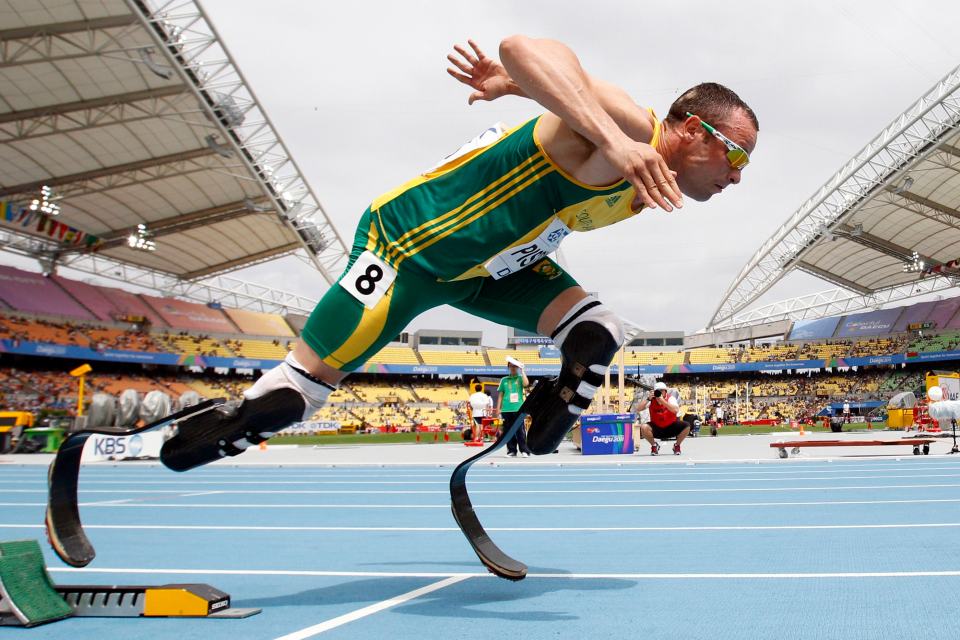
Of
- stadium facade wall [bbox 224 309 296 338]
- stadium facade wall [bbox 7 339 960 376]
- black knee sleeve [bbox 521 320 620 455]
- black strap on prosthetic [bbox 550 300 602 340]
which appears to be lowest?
black knee sleeve [bbox 521 320 620 455]

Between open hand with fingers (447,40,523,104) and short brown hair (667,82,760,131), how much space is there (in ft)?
2.80

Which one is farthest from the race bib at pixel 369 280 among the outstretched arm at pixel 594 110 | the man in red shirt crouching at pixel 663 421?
the man in red shirt crouching at pixel 663 421

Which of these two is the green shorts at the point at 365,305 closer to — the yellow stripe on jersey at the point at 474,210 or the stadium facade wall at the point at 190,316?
the yellow stripe on jersey at the point at 474,210

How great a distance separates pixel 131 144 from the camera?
2983 cm

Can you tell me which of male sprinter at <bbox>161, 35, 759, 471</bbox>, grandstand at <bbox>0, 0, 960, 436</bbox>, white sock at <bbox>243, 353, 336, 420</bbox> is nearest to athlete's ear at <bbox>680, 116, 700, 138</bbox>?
male sprinter at <bbox>161, 35, 759, 471</bbox>

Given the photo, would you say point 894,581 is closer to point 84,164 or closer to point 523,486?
point 523,486

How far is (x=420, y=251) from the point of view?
3012 mm

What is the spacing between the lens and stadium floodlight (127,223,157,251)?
40219mm

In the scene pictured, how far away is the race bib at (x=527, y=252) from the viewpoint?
9.73ft

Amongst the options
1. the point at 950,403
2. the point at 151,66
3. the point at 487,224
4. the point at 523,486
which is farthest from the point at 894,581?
the point at 151,66

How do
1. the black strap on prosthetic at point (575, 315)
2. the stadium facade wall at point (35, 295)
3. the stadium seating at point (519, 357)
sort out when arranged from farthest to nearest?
the stadium seating at point (519, 357)
the stadium facade wall at point (35, 295)
the black strap on prosthetic at point (575, 315)

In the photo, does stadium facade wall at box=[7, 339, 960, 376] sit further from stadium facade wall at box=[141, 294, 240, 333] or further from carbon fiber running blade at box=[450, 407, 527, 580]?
carbon fiber running blade at box=[450, 407, 527, 580]

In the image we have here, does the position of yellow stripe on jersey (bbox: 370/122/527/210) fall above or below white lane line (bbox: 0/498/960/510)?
above

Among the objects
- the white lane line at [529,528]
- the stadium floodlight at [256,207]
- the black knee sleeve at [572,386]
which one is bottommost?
the white lane line at [529,528]
